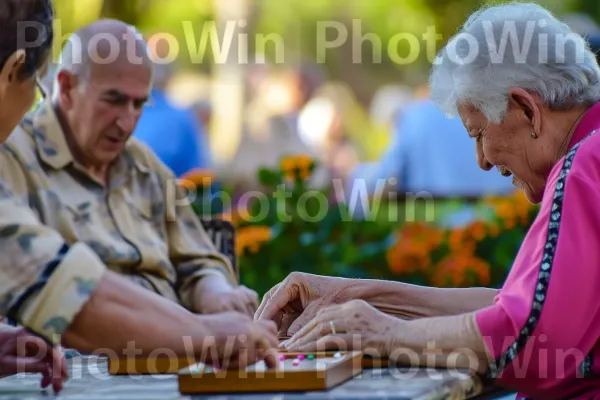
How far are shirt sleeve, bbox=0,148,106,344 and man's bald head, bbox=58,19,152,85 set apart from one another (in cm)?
237

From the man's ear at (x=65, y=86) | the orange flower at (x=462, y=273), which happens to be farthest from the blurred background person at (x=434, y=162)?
the man's ear at (x=65, y=86)

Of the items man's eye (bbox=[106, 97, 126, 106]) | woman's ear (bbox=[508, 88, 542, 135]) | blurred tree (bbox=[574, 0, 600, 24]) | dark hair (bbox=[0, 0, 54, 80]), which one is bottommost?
woman's ear (bbox=[508, 88, 542, 135])

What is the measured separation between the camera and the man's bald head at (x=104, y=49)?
4477 mm

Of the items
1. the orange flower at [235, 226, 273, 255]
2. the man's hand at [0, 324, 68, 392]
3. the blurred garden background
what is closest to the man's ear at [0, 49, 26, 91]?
the man's hand at [0, 324, 68, 392]

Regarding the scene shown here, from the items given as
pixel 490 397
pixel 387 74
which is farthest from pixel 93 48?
pixel 387 74

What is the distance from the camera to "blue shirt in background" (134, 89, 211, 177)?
7.67m

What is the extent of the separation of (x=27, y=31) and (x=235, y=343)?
0.79 meters

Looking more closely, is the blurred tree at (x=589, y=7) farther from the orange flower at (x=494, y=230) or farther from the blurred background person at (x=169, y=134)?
the orange flower at (x=494, y=230)

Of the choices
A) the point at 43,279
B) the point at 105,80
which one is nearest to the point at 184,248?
the point at 105,80

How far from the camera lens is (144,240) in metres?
4.34

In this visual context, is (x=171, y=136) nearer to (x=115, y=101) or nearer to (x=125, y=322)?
(x=115, y=101)

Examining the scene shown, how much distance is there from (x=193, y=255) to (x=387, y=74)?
21969 mm

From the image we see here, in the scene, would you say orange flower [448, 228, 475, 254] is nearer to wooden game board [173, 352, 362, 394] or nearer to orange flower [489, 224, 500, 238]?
orange flower [489, 224, 500, 238]

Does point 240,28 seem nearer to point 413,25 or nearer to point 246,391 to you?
point 413,25
